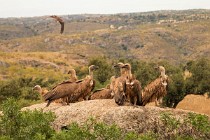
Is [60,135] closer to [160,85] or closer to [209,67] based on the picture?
[160,85]

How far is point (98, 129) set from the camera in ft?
31.8

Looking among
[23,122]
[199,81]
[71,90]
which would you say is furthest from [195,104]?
[23,122]

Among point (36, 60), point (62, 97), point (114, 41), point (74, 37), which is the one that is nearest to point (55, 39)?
point (74, 37)

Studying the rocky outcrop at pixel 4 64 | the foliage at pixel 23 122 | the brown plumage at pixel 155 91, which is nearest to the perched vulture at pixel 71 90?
the brown plumage at pixel 155 91

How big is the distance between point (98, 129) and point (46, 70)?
76.2 metres

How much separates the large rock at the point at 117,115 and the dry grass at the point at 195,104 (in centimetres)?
1585

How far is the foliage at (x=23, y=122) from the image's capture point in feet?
34.7

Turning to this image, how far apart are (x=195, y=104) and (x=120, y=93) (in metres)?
17.7

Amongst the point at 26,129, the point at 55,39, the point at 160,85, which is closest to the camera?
the point at 26,129

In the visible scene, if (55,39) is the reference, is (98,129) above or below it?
above

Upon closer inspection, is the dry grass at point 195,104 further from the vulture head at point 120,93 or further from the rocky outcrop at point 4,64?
the rocky outcrop at point 4,64

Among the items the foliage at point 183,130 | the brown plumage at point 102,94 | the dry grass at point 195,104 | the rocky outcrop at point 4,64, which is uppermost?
the foliage at point 183,130

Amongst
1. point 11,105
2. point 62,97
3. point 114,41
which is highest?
point 11,105

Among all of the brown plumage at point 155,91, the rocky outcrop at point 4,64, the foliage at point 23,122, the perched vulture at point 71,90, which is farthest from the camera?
the rocky outcrop at point 4,64
